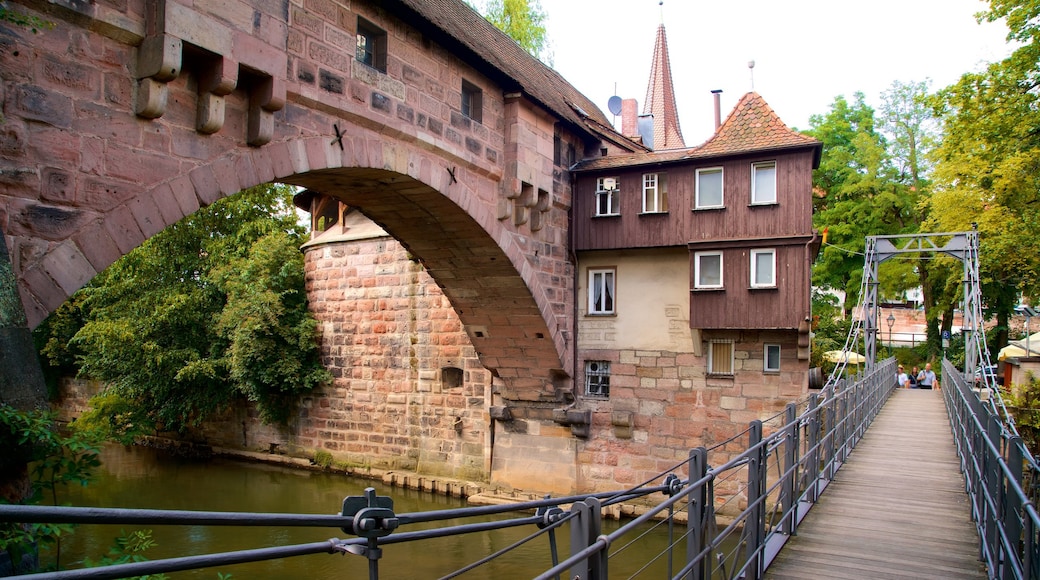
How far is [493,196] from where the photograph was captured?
11.3 m

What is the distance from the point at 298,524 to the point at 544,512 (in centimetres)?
173

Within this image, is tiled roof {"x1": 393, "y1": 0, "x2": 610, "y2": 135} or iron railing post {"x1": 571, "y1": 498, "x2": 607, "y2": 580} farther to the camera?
tiled roof {"x1": 393, "y1": 0, "x2": 610, "y2": 135}

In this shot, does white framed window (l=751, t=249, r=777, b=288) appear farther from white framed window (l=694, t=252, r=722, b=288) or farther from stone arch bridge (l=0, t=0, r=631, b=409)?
stone arch bridge (l=0, t=0, r=631, b=409)

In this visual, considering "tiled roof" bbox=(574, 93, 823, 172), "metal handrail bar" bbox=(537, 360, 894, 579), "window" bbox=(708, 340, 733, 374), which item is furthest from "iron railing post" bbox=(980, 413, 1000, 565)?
"tiled roof" bbox=(574, 93, 823, 172)

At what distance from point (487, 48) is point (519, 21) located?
9974 mm

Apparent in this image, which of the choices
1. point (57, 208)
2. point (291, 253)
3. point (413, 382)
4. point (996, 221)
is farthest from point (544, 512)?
point (996, 221)

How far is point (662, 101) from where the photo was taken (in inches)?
1139

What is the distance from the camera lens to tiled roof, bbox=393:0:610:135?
9383 millimetres

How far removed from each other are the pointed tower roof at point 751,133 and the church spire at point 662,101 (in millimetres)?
14232

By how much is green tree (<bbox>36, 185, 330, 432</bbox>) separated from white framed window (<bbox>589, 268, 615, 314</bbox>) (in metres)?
6.69

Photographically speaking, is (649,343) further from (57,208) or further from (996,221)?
(57,208)

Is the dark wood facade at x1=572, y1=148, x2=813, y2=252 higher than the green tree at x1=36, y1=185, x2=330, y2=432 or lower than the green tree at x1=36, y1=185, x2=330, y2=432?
higher

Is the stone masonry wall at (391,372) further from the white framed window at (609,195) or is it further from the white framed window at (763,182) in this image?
the white framed window at (763,182)

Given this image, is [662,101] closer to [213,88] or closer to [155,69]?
[213,88]
